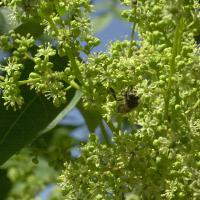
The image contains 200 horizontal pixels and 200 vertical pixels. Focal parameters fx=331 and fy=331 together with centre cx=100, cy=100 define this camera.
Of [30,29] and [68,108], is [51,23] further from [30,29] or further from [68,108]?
[30,29]

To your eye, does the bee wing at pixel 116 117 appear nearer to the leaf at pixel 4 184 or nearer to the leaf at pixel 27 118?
the leaf at pixel 27 118

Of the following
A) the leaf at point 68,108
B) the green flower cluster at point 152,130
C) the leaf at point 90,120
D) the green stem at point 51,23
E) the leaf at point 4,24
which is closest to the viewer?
the green flower cluster at point 152,130

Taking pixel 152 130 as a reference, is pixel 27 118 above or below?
above

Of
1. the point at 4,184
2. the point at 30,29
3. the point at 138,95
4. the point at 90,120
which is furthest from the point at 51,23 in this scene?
the point at 4,184

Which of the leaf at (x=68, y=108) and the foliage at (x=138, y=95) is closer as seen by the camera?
the foliage at (x=138, y=95)

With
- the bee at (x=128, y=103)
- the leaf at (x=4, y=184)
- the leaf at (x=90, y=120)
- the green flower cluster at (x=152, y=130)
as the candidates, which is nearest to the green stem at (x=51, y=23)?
the green flower cluster at (x=152, y=130)

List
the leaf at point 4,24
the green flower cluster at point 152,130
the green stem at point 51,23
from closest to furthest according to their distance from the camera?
the green flower cluster at point 152,130
the green stem at point 51,23
the leaf at point 4,24

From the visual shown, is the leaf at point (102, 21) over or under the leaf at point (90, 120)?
over

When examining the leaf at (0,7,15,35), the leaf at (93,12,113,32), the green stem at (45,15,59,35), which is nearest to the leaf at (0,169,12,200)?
the leaf at (0,7,15,35)

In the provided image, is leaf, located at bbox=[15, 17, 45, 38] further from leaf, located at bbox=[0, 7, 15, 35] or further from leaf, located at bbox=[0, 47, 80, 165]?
leaf, located at bbox=[0, 47, 80, 165]
